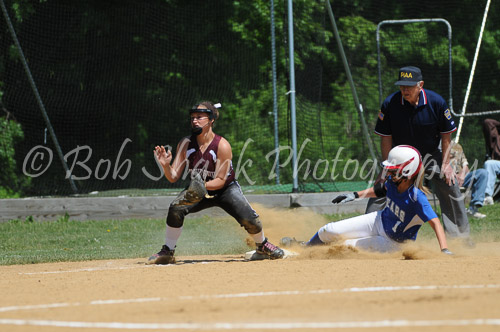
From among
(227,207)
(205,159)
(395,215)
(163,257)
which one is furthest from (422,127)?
(163,257)

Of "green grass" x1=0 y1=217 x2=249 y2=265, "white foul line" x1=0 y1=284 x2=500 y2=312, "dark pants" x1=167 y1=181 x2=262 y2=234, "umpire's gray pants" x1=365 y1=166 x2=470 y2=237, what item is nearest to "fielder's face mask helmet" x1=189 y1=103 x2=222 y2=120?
"dark pants" x1=167 y1=181 x2=262 y2=234

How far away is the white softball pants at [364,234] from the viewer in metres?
7.85

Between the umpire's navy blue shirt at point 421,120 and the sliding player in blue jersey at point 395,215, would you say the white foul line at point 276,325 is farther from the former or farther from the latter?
the umpire's navy blue shirt at point 421,120

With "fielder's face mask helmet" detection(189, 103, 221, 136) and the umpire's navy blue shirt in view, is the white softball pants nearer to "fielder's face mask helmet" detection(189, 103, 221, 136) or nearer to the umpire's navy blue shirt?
the umpire's navy blue shirt

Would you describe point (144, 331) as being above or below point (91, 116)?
above

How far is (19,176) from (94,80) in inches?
123

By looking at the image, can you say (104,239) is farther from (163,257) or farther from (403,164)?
(403,164)

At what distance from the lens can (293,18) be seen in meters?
14.6

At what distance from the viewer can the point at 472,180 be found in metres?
13.6

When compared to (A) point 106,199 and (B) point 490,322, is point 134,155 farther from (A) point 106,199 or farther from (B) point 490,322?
(B) point 490,322

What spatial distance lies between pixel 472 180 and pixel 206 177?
23.2 ft

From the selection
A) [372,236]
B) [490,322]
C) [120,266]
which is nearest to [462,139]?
[372,236]

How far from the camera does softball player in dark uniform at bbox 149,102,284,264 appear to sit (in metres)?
8.11

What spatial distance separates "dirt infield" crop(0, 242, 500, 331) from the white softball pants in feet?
0.41
